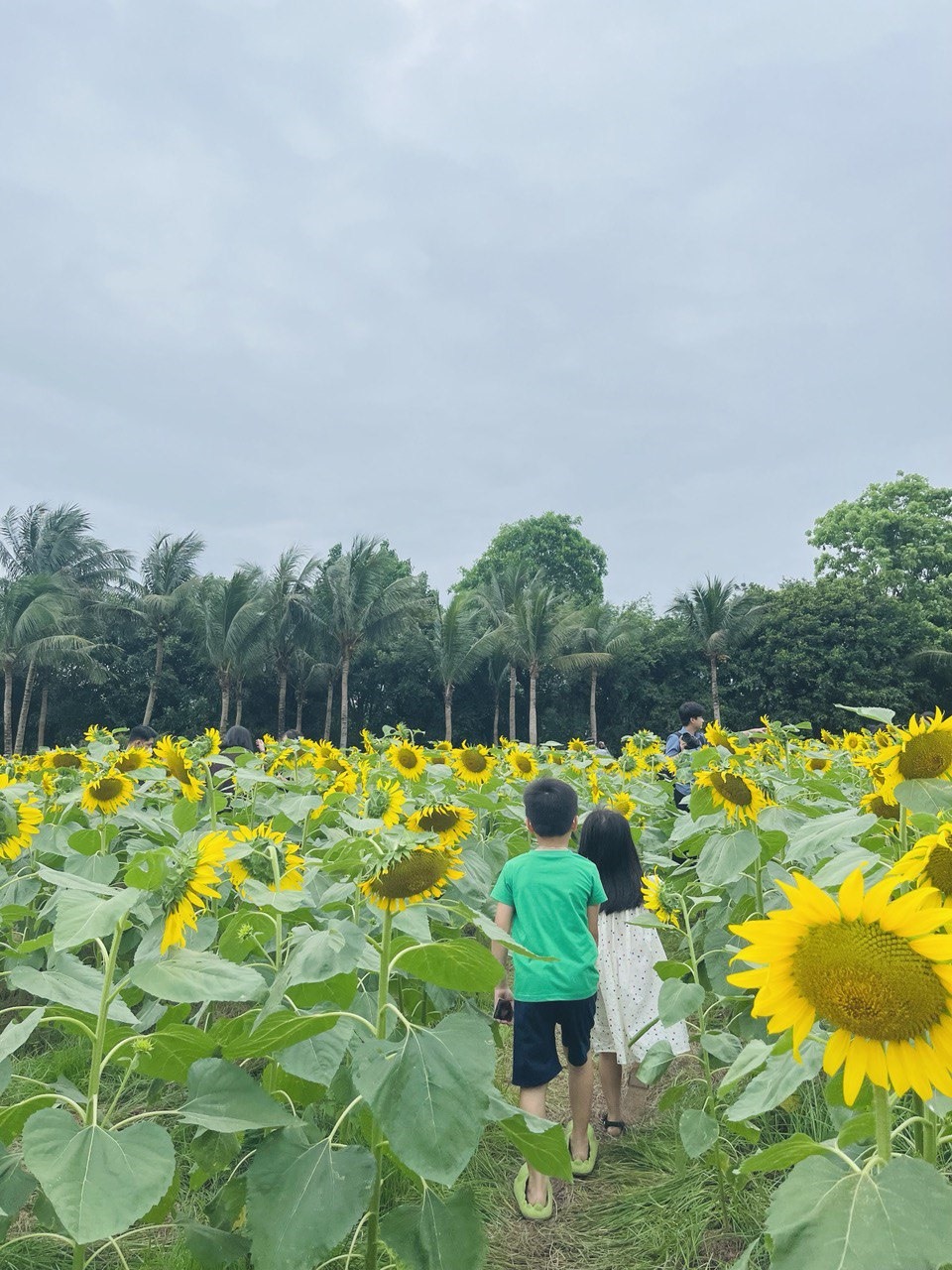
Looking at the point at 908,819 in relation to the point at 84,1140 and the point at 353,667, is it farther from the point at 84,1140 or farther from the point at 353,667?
the point at 353,667

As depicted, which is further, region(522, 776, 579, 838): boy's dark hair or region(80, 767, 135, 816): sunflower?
region(80, 767, 135, 816): sunflower

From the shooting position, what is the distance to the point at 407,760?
4.35 metres

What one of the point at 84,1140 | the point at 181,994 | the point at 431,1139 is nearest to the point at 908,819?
the point at 431,1139

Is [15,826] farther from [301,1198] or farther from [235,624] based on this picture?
[235,624]

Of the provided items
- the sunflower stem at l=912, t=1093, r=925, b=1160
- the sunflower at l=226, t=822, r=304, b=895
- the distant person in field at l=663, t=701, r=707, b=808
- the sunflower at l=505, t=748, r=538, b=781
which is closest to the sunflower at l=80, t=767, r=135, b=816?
the sunflower at l=226, t=822, r=304, b=895

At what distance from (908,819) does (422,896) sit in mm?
992

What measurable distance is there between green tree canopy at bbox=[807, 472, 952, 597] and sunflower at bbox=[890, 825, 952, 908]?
31992 millimetres

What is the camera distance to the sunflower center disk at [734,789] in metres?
2.58

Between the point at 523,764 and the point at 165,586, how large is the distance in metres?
30.1

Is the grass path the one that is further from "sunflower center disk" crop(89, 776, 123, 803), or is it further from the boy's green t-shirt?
"sunflower center disk" crop(89, 776, 123, 803)

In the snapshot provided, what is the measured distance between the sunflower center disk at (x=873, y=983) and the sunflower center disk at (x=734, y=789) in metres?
1.59

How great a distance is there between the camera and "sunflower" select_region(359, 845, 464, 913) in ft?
5.46

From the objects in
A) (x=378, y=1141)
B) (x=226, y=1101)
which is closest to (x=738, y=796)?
(x=378, y=1141)

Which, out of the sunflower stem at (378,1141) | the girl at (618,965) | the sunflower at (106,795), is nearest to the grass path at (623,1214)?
the girl at (618,965)
